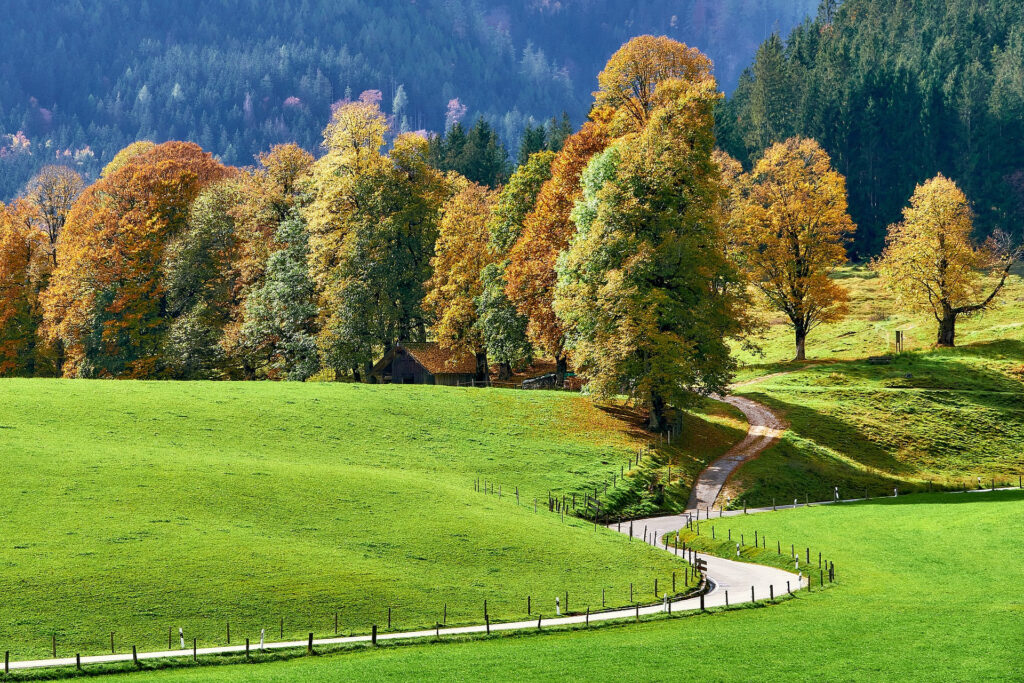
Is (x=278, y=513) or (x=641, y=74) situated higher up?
(x=641, y=74)

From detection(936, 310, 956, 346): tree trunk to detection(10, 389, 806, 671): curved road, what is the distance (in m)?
35.4

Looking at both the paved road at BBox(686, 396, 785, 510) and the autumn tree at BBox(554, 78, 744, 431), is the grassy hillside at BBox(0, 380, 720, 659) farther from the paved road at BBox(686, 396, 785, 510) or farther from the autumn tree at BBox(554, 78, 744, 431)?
the paved road at BBox(686, 396, 785, 510)

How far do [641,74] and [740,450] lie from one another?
34593 millimetres

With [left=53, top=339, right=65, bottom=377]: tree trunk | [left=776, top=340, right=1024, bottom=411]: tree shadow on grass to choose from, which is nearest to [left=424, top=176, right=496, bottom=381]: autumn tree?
[left=776, top=340, right=1024, bottom=411]: tree shadow on grass

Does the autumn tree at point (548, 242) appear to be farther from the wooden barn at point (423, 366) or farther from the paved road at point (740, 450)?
the paved road at point (740, 450)

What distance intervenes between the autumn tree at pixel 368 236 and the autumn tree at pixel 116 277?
56.0ft

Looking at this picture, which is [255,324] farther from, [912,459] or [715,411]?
[912,459]

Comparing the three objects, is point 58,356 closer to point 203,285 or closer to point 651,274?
point 203,285

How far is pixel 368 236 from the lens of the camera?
92500 millimetres

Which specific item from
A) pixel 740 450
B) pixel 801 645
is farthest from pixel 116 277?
pixel 801 645

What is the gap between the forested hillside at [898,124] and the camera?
6122 inches

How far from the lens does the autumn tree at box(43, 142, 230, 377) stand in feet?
301

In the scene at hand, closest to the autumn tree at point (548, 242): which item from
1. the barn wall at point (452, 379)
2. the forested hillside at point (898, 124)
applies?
the barn wall at point (452, 379)

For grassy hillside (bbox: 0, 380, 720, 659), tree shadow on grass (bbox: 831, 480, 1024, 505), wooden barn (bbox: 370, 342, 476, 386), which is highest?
wooden barn (bbox: 370, 342, 476, 386)
